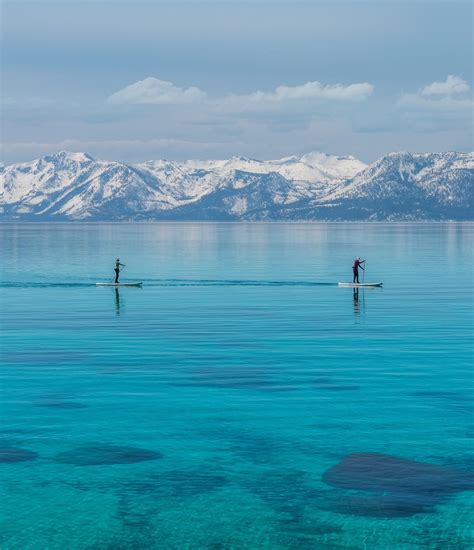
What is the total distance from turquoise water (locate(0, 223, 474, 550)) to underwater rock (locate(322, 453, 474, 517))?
9 cm

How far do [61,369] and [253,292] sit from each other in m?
57.9

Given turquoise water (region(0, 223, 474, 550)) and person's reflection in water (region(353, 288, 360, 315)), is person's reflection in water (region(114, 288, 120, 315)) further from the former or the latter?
person's reflection in water (region(353, 288, 360, 315))

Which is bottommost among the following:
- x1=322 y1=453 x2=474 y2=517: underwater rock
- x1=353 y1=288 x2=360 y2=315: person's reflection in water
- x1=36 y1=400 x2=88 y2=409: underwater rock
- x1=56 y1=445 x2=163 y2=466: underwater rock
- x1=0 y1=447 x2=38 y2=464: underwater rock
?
x1=322 y1=453 x2=474 y2=517: underwater rock

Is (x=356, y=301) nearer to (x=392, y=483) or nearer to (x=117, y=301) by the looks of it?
(x=117, y=301)

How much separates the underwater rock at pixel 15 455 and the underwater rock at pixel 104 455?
1.16 m

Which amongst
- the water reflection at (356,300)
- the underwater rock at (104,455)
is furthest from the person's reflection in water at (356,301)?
the underwater rock at (104,455)

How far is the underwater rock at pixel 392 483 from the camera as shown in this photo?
30.9 meters

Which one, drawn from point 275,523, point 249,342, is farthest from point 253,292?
point 275,523

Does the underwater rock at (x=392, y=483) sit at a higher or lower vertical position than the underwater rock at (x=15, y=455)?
lower

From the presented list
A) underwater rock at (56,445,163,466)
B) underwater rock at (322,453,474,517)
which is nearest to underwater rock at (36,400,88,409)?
underwater rock at (56,445,163,466)

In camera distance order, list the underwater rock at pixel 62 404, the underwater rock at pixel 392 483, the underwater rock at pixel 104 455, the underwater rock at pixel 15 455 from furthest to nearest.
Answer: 1. the underwater rock at pixel 62 404
2. the underwater rock at pixel 15 455
3. the underwater rock at pixel 104 455
4. the underwater rock at pixel 392 483

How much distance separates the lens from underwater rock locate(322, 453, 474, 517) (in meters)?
30.9

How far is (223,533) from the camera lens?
96.1 feet

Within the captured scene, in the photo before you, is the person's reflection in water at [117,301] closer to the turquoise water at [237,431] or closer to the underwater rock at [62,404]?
the turquoise water at [237,431]
